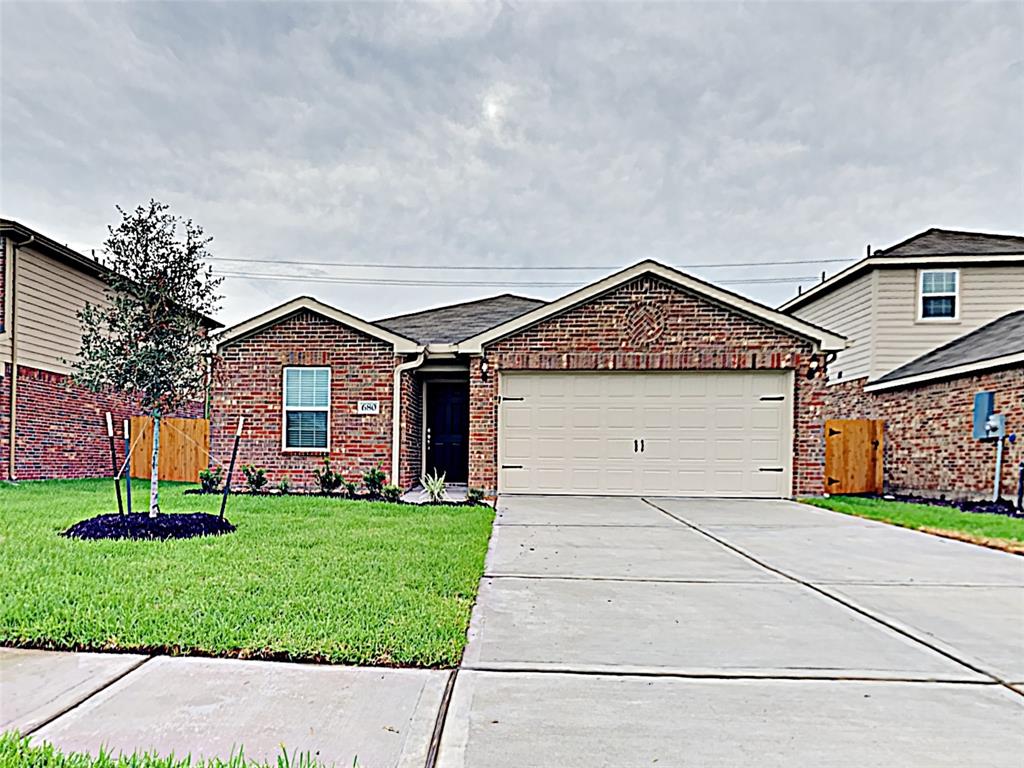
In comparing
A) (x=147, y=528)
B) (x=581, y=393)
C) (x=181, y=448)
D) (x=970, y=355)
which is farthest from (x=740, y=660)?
(x=181, y=448)

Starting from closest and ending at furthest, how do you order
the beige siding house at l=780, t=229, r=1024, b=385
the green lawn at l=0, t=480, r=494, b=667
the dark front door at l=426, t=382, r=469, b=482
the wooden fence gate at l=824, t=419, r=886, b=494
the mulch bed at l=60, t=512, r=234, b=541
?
the green lawn at l=0, t=480, r=494, b=667
the mulch bed at l=60, t=512, r=234, b=541
the wooden fence gate at l=824, t=419, r=886, b=494
the dark front door at l=426, t=382, r=469, b=482
the beige siding house at l=780, t=229, r=1024, b=385

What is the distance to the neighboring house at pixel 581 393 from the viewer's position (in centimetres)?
1096

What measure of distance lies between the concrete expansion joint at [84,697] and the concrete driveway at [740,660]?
4.80 ft

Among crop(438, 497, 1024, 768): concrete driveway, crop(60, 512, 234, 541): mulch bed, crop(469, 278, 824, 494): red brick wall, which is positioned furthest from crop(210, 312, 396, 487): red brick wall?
crop(438, 497, 1024, 768): concrete driveway

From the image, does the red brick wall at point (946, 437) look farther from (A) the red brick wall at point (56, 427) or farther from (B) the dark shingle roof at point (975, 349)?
(A) the red brick wall at point (56, 427)

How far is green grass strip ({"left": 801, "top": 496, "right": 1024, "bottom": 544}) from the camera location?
24.8 feet

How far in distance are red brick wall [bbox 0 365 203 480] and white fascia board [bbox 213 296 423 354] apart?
6.95ft

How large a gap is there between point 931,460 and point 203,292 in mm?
12263

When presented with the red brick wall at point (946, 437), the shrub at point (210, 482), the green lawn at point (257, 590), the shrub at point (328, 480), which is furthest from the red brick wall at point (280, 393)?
the red brick wall at point (946, 437)

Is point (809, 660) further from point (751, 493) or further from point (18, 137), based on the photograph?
point (18, 137)

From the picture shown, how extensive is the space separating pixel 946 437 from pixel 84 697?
13.0m

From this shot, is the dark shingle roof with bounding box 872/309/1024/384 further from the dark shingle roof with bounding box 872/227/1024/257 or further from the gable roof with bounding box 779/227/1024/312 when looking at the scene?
the dark shingle roof with bounding box 872/227/1024/257

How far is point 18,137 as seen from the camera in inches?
488

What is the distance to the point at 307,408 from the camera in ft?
37.9
